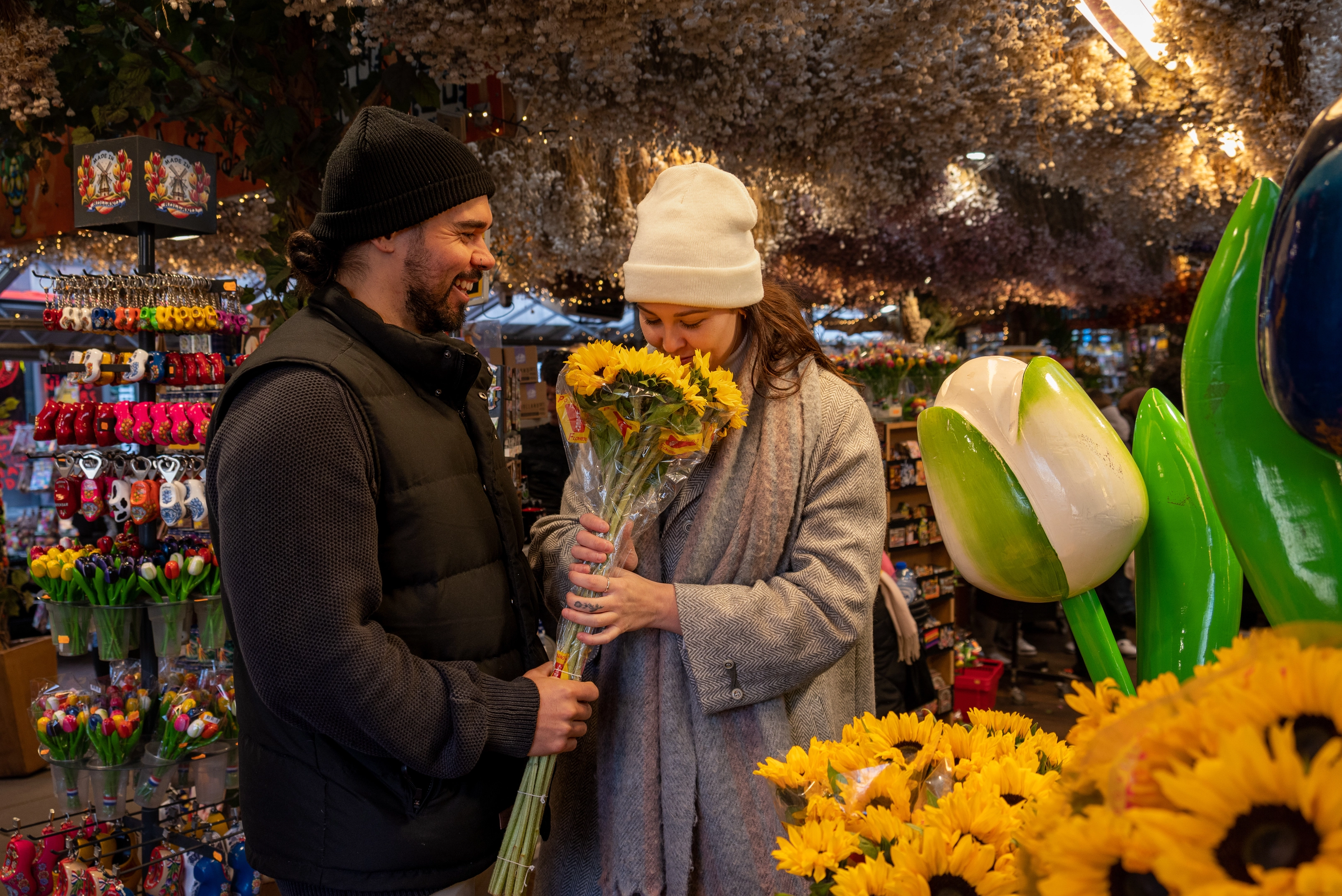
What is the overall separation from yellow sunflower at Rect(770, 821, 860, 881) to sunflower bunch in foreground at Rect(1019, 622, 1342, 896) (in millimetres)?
213

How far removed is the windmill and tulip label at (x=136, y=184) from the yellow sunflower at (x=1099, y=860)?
3.00m

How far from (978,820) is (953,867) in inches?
1.5

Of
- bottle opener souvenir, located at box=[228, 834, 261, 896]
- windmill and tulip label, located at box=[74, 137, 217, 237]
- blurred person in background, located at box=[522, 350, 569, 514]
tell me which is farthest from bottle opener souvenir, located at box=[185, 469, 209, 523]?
blurred person in background, located at box=[522, 350, 569, 514]

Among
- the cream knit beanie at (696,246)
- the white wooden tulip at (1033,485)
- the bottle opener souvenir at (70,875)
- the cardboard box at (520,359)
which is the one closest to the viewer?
the white wooden tulip at (1033,485)

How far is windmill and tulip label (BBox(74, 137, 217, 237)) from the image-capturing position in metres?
2.73

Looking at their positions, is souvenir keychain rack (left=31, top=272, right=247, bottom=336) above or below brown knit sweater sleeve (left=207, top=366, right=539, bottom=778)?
above

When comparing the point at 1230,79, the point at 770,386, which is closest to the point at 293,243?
the point at 770,386

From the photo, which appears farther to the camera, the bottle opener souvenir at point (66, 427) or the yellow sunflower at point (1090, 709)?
the bottle opener souvenir at point (66, 427)

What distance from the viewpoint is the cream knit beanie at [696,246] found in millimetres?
1423

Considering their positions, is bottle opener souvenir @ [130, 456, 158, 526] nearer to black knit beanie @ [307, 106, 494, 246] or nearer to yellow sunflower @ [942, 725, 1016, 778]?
black knit beanie @ [307, 106, 494, 246]

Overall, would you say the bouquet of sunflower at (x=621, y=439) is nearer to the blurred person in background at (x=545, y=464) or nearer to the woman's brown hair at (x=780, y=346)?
the woman's brown hair at (x=780, y=346)

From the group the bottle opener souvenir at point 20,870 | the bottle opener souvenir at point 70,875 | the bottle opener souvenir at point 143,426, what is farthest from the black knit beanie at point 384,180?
the bottle opener souvenir at point 20,870

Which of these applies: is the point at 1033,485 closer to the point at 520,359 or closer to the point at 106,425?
the point at 106,425

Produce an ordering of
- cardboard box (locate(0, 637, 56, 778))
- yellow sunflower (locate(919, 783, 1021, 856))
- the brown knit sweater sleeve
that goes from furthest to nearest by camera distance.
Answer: cardboard box (locate(0, 637, 56, 778)), the brown knit sweater sleeve, yellow sunflower (locate(919, 783, 1021, 856))
